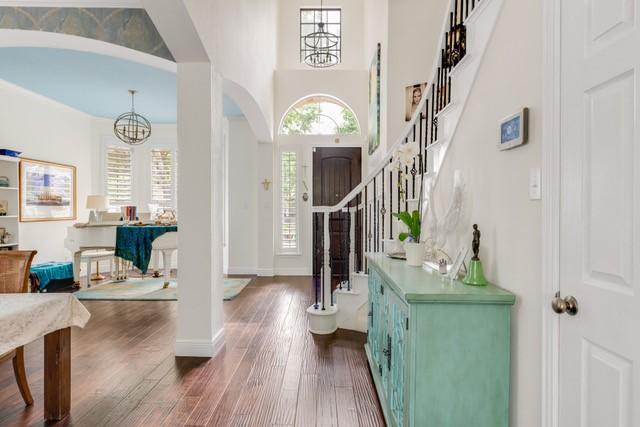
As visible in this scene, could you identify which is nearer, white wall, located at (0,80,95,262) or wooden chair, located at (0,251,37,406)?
wooden chair, located at (0,251,37,406)

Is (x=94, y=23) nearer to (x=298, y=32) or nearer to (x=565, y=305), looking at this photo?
(x=565, y=305)

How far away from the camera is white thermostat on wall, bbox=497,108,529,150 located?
56.1 inches

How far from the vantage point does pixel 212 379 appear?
8.21ft

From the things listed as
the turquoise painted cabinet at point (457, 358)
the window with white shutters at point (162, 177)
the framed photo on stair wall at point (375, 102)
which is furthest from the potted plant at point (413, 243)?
the window with white shutters at point (162, 177)

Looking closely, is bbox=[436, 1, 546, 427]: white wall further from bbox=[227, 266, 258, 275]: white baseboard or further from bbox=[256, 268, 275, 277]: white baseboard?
bbox=[227, 266, 258, 275]: white baseboard

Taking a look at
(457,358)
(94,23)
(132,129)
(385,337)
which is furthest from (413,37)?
(132,129)

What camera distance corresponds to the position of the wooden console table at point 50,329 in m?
1.64

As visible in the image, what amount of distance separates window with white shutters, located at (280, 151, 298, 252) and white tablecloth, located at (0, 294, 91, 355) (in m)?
4.49

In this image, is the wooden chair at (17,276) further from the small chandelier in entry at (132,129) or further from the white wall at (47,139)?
the white wall at (47,139)

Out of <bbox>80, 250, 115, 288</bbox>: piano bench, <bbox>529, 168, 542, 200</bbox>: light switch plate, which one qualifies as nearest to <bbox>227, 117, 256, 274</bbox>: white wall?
<bbox>80, 250, 115, 288</bbox>: piano bench

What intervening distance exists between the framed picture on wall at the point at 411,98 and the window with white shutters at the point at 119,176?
5.30 meters

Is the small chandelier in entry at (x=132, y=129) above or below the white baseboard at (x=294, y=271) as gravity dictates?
above

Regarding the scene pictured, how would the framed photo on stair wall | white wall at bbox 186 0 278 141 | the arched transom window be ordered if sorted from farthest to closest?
the arched transom window, the framed photo on stair wall, white wall at bbox 186 0 278 141

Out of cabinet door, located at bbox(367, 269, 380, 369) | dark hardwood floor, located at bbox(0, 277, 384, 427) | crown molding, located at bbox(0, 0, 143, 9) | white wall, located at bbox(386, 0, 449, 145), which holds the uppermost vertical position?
white wall, located at bbox(386, 0, 449, 145)
